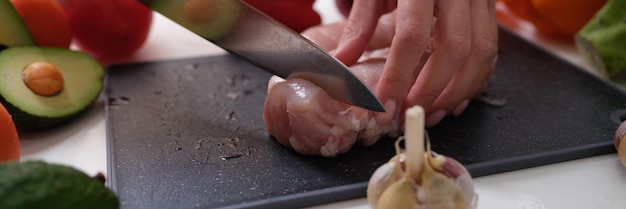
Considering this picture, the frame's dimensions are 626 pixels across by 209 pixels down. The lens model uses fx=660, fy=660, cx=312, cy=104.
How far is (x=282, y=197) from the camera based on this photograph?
34.9 inches

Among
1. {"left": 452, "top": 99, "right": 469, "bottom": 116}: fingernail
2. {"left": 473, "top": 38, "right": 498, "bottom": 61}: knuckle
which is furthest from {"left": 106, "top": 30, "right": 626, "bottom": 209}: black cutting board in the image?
{"left": 473, "top": 38, "right": 498, "bottom": 61}: knuckle

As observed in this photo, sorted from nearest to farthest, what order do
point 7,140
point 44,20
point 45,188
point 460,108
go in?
point 45,188 → point 7,140 → point 460,108 → point 44,20

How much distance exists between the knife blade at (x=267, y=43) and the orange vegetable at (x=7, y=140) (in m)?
0.31

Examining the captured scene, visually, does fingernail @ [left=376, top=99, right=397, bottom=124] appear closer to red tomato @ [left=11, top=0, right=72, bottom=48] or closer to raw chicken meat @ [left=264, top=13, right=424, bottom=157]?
raw chicken meat @ [left=264, top=13, right=424, bottom=157]

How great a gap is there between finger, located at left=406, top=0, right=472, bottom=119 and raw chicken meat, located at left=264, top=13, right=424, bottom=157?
67 millimetres

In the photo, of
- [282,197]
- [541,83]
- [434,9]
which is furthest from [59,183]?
[541,83]

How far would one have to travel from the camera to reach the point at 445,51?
3.27ft

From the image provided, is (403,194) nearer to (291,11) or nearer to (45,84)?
(45,84)

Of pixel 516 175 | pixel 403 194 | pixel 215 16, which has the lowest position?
pixel 516 175

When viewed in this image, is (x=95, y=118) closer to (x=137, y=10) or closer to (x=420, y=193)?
(x=137, y=10)

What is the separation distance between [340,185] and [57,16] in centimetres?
68

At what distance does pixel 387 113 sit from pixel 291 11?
0.54 meters

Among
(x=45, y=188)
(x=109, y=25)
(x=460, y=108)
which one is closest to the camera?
(x=45, y=188)

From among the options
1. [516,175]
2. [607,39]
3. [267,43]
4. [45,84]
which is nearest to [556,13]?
[607,39]
